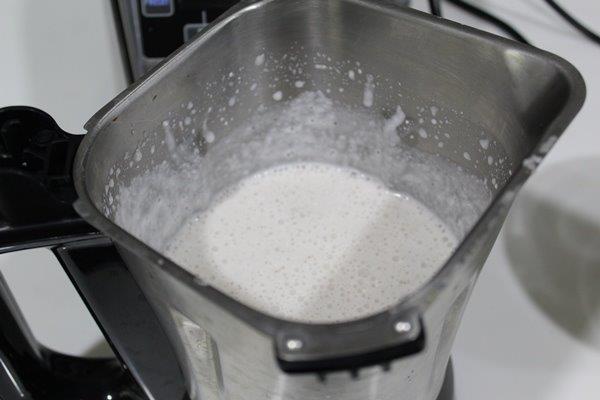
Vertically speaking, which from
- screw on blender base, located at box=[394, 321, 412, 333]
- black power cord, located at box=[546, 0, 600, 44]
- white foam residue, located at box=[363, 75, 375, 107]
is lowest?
black power cord, located at box=[546, 0, 600, 44]

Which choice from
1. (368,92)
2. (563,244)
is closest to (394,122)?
(368,92)

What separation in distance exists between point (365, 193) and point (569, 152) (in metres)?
0.15

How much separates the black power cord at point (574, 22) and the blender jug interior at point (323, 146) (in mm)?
218

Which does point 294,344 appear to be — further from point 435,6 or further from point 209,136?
point 435,6

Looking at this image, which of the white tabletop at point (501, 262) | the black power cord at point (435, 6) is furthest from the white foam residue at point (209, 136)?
the black power cord at point (435, 6)

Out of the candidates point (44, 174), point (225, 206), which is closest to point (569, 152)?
point (225, 206)

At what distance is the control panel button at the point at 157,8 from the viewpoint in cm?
39

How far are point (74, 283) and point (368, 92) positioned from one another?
162mm

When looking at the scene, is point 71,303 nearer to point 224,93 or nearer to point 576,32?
point 224,93

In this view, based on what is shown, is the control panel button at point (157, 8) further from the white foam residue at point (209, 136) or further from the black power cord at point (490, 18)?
A: the black power cord at point (490, 18)

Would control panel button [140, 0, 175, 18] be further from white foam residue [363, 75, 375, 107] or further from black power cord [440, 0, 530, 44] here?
black power cord [440, 0, 530, 44]

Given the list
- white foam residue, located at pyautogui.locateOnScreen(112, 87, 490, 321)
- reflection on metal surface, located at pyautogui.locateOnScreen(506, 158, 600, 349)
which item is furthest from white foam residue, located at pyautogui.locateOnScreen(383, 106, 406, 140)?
reflection on metal surface, located at pyautogui.locateOnScreen(506, 158, 600, 349)

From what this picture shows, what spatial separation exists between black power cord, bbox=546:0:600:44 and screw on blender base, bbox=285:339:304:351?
16.1 inches

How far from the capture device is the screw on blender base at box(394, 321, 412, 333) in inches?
7.5
